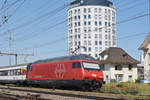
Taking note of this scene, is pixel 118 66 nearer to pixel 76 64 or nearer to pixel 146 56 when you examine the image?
pixel 146 56

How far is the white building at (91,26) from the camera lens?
99.6m

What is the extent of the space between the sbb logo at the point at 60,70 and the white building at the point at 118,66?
30.4 meters

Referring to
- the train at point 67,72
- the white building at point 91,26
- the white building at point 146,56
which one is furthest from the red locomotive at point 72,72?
the white building at point 91,26

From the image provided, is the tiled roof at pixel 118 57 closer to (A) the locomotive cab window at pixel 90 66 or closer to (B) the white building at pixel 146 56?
(B) the white building at pixel 146 56

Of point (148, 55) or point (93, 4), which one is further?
point (93, 4)

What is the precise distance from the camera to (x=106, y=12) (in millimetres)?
102188

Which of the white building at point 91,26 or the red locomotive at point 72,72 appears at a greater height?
the white building at point 91,26

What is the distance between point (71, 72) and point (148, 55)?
28.0m

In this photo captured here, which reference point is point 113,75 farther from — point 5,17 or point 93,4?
point 93,4

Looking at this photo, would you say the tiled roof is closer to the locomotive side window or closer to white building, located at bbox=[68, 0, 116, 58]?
the locomotive side window

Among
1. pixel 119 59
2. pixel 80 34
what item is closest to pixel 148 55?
pixel 119 59

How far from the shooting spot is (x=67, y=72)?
2253 cm

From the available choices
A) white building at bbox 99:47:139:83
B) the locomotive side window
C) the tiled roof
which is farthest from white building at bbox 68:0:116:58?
the locomotive side window

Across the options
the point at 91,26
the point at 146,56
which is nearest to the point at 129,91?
the point at 146,56
